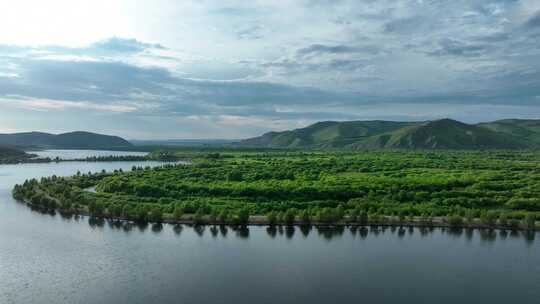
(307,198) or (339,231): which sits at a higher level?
(307,198)

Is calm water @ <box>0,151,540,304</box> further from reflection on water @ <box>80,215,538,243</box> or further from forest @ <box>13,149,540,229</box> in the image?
forest @ <box>13,149,540,229</box>

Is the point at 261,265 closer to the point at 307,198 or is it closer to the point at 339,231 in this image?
the point at 339,231

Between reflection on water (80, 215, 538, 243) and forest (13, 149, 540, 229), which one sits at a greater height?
forest (13, 149, 540, 229)

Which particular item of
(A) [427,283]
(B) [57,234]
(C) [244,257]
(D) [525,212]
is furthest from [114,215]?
(D) [525,212]

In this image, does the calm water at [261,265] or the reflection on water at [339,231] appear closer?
the calm water at [261,265]

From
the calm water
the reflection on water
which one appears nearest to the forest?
the reflection on water

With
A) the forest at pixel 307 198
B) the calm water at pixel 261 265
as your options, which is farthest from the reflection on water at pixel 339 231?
the forest at pixel 307 198

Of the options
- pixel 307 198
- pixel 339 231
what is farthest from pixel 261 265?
pixel 307 198

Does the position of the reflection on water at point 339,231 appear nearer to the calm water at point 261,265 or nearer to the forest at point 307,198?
the calm water at point 261,265
